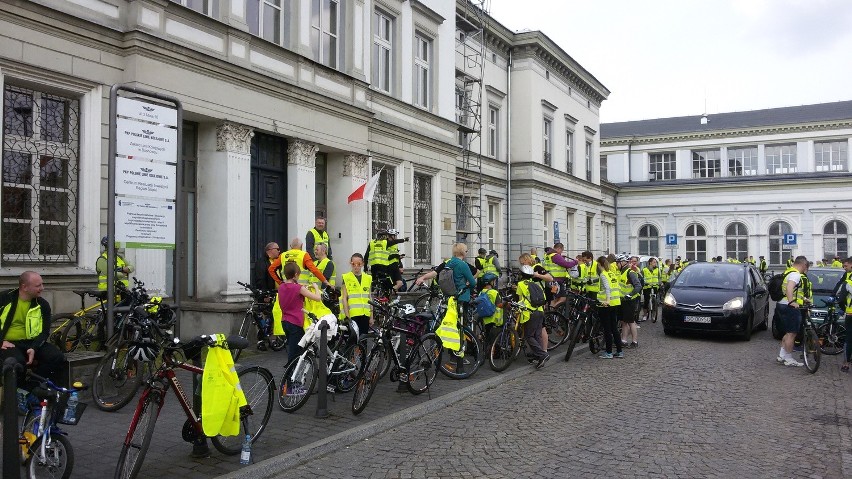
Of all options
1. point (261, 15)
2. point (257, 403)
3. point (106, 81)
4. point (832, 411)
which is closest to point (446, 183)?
point (261, 15)

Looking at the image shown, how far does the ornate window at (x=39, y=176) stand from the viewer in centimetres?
986

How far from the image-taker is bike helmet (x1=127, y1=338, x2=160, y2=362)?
636cm

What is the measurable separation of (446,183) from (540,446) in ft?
47.1

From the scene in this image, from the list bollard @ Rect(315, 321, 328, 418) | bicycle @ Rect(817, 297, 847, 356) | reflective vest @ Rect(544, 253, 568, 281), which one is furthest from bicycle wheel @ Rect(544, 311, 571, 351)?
bollard @ Rect(315, 321, 328, 418)

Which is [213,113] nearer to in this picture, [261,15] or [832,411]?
[261,15]

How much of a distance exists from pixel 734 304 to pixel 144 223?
11.7 metres

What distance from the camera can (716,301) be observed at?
15.1 meters

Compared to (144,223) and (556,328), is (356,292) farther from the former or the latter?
(556,328)

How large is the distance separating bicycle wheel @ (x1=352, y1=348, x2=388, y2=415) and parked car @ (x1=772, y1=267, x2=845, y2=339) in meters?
10.3

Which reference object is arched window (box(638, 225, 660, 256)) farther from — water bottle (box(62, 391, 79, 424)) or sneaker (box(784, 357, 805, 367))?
water bottle (box(62, 391, 79, 424))

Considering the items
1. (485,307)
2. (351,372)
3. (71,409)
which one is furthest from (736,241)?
(71,409)

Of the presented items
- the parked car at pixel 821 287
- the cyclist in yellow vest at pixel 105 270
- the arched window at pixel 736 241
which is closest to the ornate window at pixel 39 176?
the cyclist in yellow vest at pixel 105 270

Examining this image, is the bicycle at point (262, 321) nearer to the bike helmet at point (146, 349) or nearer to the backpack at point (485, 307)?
the backpack at point (485, 307)

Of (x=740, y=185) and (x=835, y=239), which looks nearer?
(x=835, y=239)
